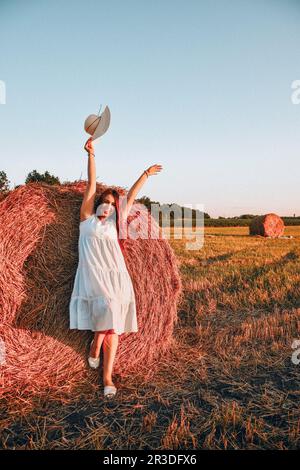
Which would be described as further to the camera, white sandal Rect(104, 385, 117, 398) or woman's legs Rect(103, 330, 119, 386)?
woman's legs Rect(103, 330, 119, 386)

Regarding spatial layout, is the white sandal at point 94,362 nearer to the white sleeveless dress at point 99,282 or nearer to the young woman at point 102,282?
the young woman at point 102,282

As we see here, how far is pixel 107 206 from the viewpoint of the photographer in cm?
381

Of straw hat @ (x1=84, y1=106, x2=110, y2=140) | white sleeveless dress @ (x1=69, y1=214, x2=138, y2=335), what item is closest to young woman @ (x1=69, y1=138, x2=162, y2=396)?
white sleeveless dress @ (x1=69, y1=214, x2=138, y2=335)

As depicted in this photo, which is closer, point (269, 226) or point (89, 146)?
point (89, 146)

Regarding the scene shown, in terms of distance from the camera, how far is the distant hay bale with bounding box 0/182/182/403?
3.73 m

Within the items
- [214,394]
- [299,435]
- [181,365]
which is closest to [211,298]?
[181,365]

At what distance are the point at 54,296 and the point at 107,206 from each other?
107 centimetres

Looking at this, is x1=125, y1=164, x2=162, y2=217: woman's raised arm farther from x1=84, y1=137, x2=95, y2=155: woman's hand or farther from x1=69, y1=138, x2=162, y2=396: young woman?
x1=84, y1=137, x2=95, y2=155: woman's hand

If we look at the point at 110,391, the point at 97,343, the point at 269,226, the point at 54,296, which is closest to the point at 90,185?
the point at 54,296

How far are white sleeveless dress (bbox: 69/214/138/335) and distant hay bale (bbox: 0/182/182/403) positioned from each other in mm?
433

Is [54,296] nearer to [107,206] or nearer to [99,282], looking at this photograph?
[99,282]

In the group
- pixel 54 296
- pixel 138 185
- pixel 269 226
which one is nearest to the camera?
pixel 138 185

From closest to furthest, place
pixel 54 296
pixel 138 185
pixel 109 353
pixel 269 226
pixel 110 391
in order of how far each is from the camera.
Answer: pixel 110 391, pixel 109 353, pixel 138 185, pixel 54 296, pixel 269 226
